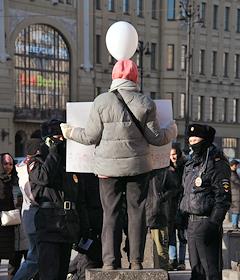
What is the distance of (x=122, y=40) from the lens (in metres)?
5.51

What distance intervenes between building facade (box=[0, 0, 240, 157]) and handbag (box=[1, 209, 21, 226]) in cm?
3382

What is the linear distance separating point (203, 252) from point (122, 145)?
175cm

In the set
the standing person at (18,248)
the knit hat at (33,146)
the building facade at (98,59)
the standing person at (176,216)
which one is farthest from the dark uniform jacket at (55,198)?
the building facade at (98,59)

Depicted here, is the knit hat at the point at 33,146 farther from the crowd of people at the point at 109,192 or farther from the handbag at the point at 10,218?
→ the handbag at the point at 10,218

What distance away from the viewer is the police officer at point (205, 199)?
6008 mm

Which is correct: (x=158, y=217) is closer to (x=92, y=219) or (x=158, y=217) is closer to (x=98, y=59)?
(x=92, y=219)

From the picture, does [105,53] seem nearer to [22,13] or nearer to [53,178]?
[22,13]

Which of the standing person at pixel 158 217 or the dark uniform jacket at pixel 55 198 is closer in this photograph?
the dark uniform jacket at pixel 55 198

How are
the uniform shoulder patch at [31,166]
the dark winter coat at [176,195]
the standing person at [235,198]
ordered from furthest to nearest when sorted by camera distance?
the standing person at [235,198] → the dark winter coat at [176,195] → the uniform shoulder patch at [31,166]

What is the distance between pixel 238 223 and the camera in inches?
557

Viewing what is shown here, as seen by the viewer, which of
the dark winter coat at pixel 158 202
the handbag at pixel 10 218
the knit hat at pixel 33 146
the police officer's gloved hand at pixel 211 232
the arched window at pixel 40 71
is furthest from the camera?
the arched window at pixel 40 71

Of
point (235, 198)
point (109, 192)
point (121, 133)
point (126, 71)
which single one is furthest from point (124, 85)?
point (235, 198)

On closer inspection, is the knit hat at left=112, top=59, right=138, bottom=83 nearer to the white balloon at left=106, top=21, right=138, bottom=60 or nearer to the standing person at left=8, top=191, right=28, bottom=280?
the white balloon at left=106, top=21, right=138, bottom=60

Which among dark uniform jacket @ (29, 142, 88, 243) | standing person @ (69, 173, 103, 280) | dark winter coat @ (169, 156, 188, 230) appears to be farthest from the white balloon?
dark winter coat @ (169, 156, 188, 230)
